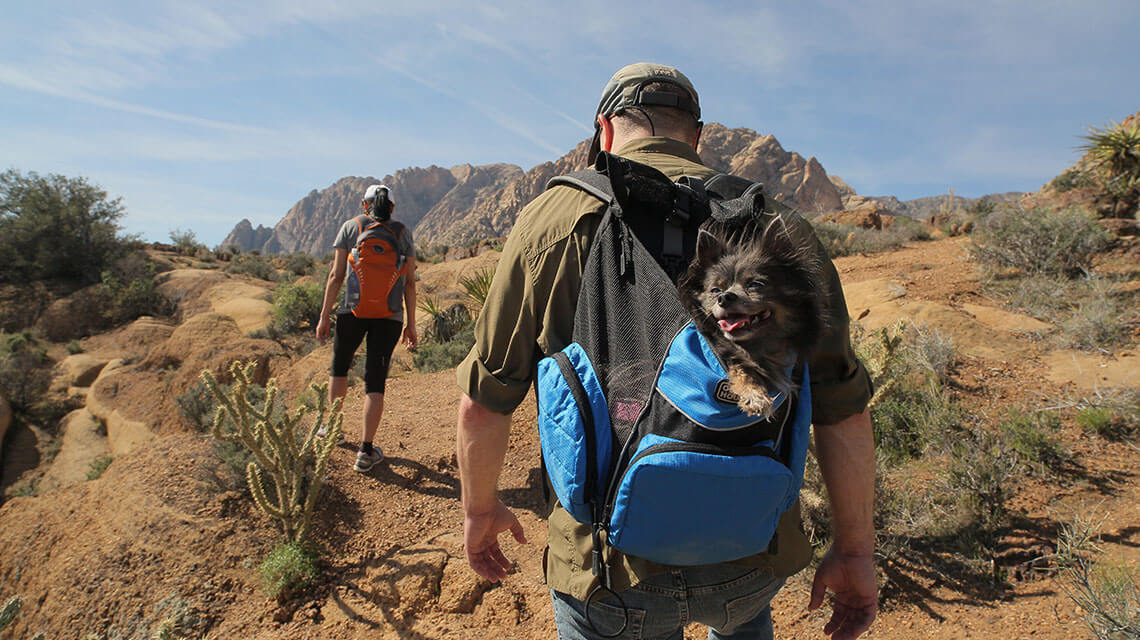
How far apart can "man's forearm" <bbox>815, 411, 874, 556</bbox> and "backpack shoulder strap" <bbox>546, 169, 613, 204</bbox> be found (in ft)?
2.68

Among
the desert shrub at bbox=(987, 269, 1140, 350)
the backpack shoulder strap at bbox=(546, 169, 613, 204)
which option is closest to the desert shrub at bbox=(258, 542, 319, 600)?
the backpack shoulder strap at bbox=(546, 169, 613, 204)

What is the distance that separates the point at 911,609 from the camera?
304cm

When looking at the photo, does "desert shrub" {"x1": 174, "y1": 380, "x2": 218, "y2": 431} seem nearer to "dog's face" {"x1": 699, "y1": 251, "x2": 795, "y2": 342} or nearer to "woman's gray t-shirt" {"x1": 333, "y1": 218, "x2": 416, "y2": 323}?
"woman's gray t-shirt" {"x1": 333, "y1": 218, "x2": 416, "y2": 323}

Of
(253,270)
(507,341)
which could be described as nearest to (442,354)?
(507,341)

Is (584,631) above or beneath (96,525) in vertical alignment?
above

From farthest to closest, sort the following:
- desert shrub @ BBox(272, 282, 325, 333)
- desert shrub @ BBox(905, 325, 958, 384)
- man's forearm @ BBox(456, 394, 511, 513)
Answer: desert shrub @ BBox(272, 282, 325, 333) < desert shrub @ BBox(905, 325, 958, 384) < man's forearm @ BBox(456, 394, 511, 513)

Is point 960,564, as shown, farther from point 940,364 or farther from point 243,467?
point 243,467

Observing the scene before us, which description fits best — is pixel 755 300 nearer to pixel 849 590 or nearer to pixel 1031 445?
pixel 849 590

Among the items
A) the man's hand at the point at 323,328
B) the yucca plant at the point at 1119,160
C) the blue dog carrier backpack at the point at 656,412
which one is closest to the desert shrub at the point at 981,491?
the blue dog carrier backpack at the point at 656,412

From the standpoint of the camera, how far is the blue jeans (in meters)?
1.27

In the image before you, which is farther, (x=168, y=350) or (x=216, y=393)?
(x=168, y=350)

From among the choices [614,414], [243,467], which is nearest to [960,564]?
[614,414]

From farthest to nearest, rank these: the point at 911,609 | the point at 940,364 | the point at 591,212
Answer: the point at 940,364
the point at 911,609
the point at 591,212

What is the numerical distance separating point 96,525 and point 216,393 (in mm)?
1476
